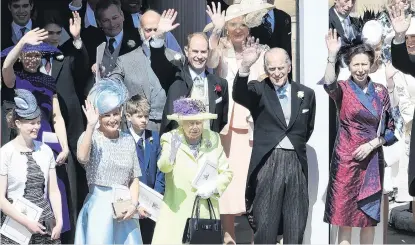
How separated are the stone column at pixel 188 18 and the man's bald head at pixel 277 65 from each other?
2315 millimetres

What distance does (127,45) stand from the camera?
29.1 feet

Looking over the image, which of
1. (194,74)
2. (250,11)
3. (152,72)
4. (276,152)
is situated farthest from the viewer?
(250,11)

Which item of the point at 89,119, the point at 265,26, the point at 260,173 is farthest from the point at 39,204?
the point at 265,26

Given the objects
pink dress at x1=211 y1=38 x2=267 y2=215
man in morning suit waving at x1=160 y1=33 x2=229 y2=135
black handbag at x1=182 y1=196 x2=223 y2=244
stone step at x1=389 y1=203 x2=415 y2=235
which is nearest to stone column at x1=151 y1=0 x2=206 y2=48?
pink dress at x1=211 y1=38 x2=267 y2=215

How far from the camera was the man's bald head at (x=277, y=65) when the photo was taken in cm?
781

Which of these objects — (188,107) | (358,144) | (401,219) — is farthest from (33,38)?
(401,219)

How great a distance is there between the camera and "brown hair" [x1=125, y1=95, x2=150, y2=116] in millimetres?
7941

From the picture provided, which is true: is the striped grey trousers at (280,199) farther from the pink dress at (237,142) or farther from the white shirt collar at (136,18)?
the white shirt collar at (136,18)

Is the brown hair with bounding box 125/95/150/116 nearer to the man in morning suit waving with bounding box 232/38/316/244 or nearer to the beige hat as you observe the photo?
the man in morning suit waving with bounding box 232/38/316/244

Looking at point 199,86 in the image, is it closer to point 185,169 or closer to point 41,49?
point 185,169

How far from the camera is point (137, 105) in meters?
7.95

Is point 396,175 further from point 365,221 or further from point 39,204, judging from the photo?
point 39,204

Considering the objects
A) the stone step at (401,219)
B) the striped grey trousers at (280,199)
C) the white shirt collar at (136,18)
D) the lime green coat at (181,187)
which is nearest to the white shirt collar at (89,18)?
the white shirt collar at (136,18)

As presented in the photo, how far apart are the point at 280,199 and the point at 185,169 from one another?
0.73m
